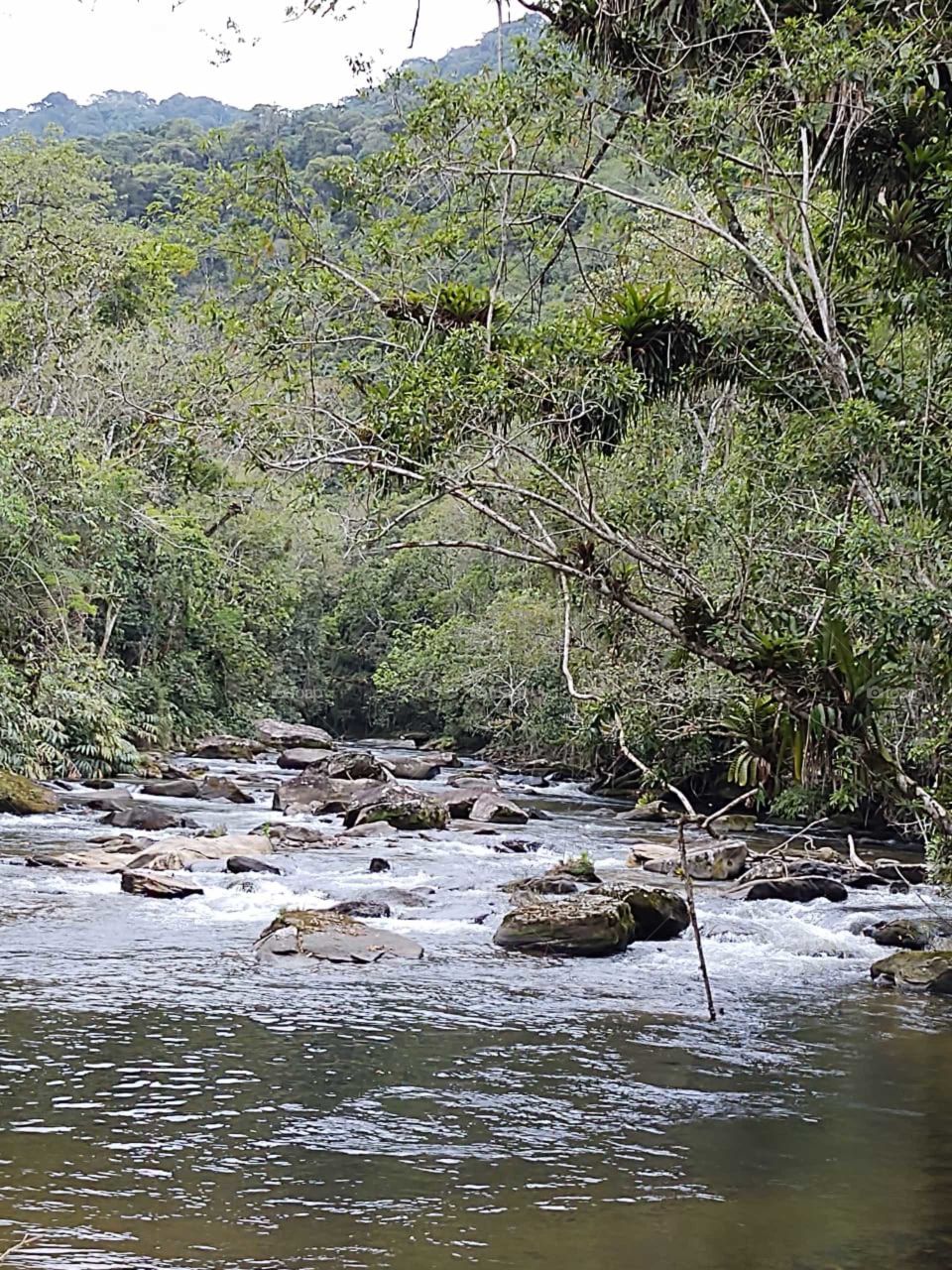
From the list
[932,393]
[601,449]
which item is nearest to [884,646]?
[932,393]

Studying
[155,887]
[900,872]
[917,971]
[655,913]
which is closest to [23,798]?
[155,887]

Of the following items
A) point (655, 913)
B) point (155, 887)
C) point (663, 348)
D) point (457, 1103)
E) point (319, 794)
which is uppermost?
point (663, 348)

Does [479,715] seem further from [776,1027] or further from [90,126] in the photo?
[90,126]

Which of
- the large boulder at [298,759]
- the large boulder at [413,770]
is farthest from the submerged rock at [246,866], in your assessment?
the large boulder at [298,759]

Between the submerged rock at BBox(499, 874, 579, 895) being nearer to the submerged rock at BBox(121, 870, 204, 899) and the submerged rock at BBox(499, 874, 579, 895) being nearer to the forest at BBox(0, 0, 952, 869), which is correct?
the forest at BBox(0, 0, 952, 869)

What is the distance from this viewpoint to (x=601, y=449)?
877cm

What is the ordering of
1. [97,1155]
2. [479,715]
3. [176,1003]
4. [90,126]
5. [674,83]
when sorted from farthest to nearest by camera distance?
Result: [90,126]
[479,715]
[176,1003]
[674,83]
[97,1155]

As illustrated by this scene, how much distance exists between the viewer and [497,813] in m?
20.9

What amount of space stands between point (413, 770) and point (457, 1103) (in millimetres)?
21063

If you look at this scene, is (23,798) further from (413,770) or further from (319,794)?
(413,770)

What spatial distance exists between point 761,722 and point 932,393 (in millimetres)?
2130

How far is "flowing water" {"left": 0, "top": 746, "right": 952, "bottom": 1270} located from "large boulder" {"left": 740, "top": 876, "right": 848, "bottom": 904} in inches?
59.5

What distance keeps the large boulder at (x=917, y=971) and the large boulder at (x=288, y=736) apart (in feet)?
76.8

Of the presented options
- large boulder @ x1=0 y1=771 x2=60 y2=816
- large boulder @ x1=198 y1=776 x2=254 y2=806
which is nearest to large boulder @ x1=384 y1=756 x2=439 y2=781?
large boulder @ x1=198 y1=776 x2=254 y2=806
